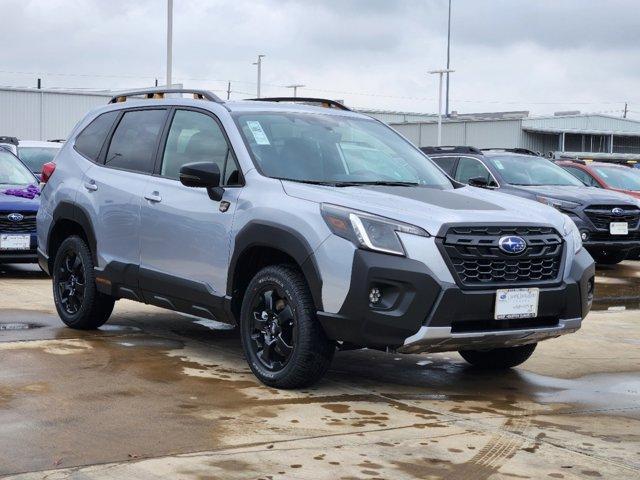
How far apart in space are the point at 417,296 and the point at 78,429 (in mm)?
1919

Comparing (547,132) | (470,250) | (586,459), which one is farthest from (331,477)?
(547,132)

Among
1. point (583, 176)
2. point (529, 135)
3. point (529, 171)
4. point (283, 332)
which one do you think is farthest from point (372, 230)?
point (529, 135)

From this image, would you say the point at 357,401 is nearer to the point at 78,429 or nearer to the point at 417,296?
the point at 417,296

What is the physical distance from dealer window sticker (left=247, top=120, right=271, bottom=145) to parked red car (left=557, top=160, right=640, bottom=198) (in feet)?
39.4

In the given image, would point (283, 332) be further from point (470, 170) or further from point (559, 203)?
point (470, 170)

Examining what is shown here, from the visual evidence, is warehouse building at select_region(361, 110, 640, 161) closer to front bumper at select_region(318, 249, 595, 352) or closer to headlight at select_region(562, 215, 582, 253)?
headlight at select_region(562, 215, 582, 253)

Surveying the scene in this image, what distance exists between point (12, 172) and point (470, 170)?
6.43 meters

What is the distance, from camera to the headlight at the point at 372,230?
19.8 ft

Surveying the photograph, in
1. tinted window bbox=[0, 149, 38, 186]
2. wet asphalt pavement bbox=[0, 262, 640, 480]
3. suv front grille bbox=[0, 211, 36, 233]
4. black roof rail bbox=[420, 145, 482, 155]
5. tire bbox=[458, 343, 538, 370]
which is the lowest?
wet asphalt pavement bbox=[0, 262, 640, 480]

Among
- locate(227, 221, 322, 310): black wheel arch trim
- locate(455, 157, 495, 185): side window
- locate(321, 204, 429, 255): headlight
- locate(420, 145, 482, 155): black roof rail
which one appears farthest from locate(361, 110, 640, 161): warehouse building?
locate(321, 204, 429, 255): headlight

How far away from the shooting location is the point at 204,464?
4.82 meters

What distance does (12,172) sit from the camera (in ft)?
45.0

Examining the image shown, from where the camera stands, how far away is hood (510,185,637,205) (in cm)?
1496

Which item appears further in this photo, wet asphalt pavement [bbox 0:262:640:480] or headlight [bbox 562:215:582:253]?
headlight [bbox 562:215:582:253]
